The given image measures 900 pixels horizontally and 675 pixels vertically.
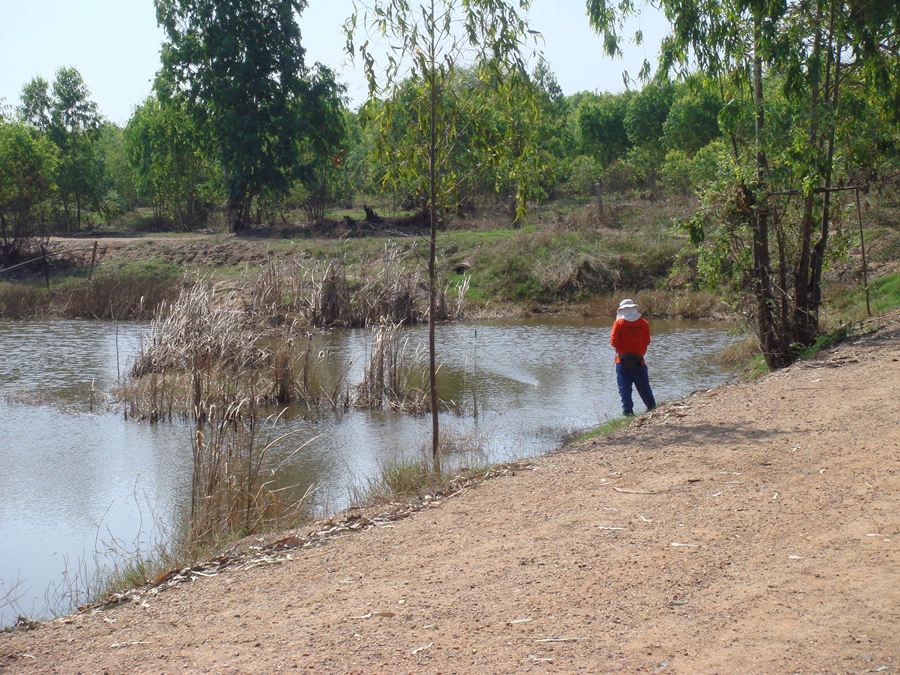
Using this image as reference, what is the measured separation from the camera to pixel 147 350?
17781 millimetres

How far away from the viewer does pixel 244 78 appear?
131 feet

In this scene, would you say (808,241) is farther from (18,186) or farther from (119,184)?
(119,184)

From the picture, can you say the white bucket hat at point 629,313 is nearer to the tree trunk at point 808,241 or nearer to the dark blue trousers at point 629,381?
the dark blue trousers at point 629,381

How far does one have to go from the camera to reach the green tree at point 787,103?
13719 millimetres

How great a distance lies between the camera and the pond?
10.3 metres

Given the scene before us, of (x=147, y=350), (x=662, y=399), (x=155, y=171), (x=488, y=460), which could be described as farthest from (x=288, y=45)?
(x=488, y=460)

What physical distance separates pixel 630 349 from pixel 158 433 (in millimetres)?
7073

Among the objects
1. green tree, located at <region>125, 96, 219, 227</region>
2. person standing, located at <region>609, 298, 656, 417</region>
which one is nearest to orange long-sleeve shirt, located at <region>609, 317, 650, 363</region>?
person standing, located at <region>609, 298, 656, 417</region>

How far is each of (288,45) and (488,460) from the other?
3236cm

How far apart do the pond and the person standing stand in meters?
1.13

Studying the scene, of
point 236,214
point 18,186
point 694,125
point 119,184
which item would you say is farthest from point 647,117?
point 18,186

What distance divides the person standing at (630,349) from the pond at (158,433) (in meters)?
1.13

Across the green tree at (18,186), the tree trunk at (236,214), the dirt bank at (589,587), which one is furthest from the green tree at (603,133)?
the dirt bank at (589,587)

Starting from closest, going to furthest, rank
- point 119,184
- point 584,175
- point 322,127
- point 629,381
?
point 629,381, point 322,127, point 584,175, point 119,184
